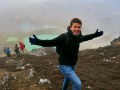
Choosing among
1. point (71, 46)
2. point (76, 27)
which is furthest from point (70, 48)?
point (76, 27)

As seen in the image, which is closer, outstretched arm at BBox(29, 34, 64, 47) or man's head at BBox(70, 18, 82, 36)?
outstretched arm at BBox(29, 34, 64, 47)

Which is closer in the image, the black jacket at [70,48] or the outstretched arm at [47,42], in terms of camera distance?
the outstretched arm at [47,42]

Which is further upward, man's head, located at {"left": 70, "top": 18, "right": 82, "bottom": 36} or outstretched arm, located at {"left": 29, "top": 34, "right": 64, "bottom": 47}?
man's head, located at {"left": 70, "top": 18, "right": 82, "bottom": 36}

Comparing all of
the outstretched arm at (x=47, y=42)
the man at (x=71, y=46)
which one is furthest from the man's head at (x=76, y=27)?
the outstretched arm at (x=47, y=42)

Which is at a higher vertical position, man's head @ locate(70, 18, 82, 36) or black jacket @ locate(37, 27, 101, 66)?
man's head @ locate(70, 18, 82, 36)

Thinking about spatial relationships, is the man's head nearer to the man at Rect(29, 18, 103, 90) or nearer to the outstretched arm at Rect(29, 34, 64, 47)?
the man at Rect(29, 18, 103, 90)

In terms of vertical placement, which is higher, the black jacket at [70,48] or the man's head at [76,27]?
the man's head at [76,27]

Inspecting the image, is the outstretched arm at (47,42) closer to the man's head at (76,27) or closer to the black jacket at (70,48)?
the black jacket at (70,48)

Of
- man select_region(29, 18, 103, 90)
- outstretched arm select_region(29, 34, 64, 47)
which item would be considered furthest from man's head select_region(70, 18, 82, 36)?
outstretched arm select_region(29, 34, 64, 47)

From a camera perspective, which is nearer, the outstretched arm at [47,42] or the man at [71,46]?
the outstretched arm at [47,42]

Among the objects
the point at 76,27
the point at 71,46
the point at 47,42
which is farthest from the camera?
the point at 71,46

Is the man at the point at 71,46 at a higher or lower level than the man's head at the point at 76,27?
lower

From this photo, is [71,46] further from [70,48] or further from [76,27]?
[76,27]

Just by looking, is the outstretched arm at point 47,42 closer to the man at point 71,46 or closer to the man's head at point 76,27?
the man at point 71,46
